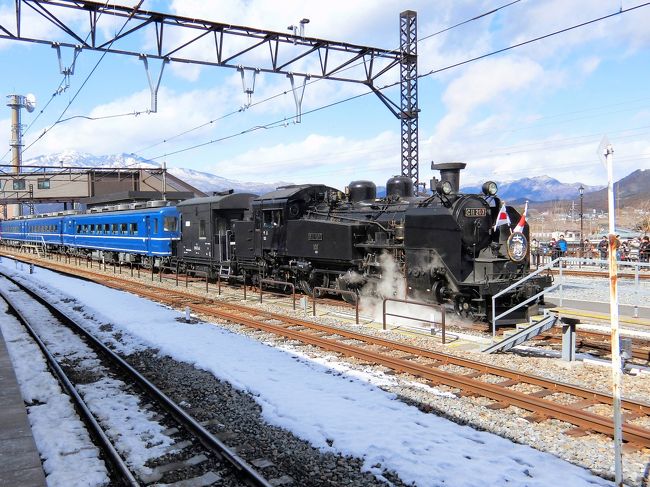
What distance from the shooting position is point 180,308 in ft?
48.1

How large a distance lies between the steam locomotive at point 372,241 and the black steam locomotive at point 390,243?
0.02 metres

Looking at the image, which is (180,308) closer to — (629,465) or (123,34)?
(123,34)

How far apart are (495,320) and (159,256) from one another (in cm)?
1796

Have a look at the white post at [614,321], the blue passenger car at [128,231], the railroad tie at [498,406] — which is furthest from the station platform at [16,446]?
the blue passenger car at [128,231]

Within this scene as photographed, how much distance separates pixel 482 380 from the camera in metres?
7.57

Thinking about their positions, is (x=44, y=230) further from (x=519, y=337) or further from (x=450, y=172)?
(x=519, y=337)

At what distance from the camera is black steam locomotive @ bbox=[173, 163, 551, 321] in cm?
1072

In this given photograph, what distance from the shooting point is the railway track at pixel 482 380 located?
19.4 ft

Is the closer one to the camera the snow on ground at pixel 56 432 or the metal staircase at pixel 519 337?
the snow on ground at pixel 56 432

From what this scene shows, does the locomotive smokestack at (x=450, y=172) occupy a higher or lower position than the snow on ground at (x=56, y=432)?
higher

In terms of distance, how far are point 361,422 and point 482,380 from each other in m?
2.55

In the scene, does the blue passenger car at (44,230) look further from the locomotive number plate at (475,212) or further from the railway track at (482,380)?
the locomotive number plate at (475,212)

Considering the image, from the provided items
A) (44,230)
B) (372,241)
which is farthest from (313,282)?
(44,230)

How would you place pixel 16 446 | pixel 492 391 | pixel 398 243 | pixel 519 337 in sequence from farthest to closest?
pixel 398 243, pixel 519 337, pixel 492 391, pixel 16 446
